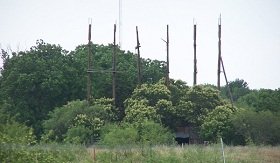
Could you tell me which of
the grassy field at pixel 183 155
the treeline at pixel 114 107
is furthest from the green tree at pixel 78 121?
the grassy field at pixel 183 155

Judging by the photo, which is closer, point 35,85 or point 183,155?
point 183,155

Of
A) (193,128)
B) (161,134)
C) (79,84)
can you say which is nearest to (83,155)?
(161,134)

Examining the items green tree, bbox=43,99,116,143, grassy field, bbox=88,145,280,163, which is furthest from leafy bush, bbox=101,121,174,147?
grassy field, bbox=88,145,280,163

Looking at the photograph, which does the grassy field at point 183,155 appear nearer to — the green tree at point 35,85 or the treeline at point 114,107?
the treeline at point 114,107

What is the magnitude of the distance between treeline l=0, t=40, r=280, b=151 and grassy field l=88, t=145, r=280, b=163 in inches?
162

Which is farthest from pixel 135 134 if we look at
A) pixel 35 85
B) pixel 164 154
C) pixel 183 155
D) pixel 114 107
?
pixel 35 85

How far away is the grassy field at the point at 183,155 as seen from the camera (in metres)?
25.1

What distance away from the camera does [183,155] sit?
85.3 ft

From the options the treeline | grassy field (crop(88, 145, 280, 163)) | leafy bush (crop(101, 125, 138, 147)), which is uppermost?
the treeline

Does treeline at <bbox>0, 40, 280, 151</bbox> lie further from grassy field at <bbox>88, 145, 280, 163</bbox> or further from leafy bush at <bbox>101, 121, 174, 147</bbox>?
grassy field at <bbox>88, 145, 280, 163</bbox>

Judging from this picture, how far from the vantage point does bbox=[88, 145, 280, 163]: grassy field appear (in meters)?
25.1

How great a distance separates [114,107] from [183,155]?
616 inches

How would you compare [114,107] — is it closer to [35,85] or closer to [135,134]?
[35,85]

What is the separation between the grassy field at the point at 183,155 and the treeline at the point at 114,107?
4122 mm
